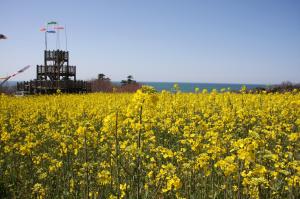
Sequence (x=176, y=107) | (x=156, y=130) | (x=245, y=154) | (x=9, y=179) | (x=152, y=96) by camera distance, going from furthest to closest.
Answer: (x=176, y=107), (x=156, y=130), (x=9, y=179), (x=152, y=96), (x=245, y=154)

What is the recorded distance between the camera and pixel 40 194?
15.6ft

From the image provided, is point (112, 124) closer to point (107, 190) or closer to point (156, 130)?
point (107, 190)

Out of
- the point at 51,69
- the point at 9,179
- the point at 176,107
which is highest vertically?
the point at 51,69

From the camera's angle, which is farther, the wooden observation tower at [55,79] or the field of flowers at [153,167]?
the wooden observation tower at [55,79]

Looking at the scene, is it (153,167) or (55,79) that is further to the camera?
(55,79)

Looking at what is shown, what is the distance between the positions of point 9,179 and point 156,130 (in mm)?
3979

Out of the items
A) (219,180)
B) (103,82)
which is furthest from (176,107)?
(103,82)

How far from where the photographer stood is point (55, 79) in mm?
32312

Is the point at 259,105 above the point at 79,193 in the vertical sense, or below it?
above

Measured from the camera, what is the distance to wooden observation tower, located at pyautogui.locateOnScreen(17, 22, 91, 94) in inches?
1159

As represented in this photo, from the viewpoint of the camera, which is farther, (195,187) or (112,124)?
(195,187)

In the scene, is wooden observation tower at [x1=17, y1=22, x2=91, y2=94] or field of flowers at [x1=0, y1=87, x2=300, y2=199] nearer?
field of flowers at [x1=0, y1=87, x2=300, y2=199]

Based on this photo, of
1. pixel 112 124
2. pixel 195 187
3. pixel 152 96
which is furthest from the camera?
pixel 195 187

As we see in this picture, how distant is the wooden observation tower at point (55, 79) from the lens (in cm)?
2944
